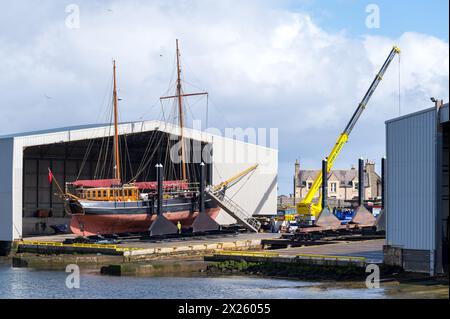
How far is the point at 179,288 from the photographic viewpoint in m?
32.0

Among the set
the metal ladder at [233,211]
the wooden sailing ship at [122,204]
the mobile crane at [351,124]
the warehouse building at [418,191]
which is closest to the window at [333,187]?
the mobile crane at [351,124]

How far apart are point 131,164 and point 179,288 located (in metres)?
39.9

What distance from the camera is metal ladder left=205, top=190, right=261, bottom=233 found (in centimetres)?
6150

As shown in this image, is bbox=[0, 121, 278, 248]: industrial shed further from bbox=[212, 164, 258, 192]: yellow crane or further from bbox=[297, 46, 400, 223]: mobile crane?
bbox=[297, 46, 400, 223]: mobile crane

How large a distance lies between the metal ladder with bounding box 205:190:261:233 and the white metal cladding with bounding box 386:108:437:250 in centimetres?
2899

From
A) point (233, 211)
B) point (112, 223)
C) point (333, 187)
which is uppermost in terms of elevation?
point (333, 187)

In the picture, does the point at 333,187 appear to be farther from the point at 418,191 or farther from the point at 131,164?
the point at 418,191

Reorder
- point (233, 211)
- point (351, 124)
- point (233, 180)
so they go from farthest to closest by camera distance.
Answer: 1. point (351, 124)
2. point (233, 180)
3. point (233, 211)

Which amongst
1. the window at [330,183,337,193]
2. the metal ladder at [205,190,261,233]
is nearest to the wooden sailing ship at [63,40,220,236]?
the metal ladder at [205,190,261,233]

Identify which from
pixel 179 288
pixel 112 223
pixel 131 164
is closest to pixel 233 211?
pixel 112 223

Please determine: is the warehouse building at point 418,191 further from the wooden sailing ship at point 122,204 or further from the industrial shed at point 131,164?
the industrial shed at point 131,164

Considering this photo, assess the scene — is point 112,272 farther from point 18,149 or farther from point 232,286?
point 18,149
